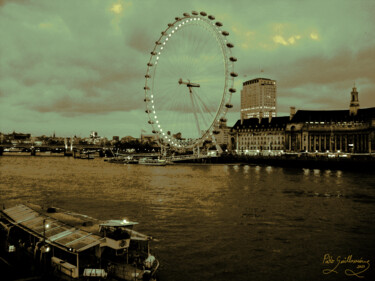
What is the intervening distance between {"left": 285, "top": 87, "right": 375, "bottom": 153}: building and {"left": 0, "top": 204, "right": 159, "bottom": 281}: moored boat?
423 ft

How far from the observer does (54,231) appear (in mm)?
Result: 18344

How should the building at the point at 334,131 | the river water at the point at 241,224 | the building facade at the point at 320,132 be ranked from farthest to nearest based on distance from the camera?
the building facade at the point at 320,132
the building at the point at 334,131
the river water at the point at 241,224

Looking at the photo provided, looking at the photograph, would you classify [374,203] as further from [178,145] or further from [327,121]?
[327,121]

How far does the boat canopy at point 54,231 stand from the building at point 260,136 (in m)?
147

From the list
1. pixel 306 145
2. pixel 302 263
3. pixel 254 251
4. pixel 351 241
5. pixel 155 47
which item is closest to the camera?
Answer: pixel 302 263

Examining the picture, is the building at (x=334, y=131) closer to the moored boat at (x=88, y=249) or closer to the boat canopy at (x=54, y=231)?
the boat canopy at (x=54, y=231)

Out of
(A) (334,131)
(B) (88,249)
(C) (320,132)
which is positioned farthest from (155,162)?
(B) (88,249)

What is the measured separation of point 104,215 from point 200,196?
15.1 metres

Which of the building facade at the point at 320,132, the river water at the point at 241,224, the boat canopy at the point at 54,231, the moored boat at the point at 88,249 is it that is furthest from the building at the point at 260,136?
the moored boat at the point at 88,249

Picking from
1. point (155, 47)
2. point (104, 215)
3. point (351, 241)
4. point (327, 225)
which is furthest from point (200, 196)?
point (155, 47)

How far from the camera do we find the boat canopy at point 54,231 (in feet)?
54.2

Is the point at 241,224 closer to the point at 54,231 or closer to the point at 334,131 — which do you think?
the point at 54,231

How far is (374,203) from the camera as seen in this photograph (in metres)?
38.5

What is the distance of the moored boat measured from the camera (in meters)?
16.0
